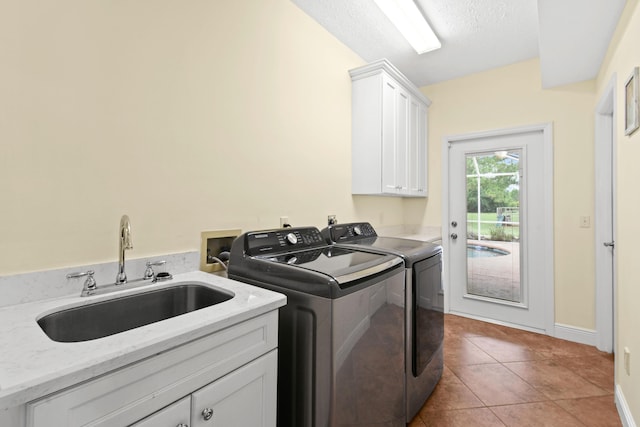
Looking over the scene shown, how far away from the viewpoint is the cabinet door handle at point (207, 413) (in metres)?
0.85

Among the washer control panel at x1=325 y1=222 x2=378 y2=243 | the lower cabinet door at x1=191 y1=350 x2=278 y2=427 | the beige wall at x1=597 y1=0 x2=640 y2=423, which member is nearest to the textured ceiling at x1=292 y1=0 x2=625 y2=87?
the beige wall at x1=597 y1=0 x2=640 y2=423

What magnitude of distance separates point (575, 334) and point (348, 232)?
2.37 meters

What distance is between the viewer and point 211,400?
87cm

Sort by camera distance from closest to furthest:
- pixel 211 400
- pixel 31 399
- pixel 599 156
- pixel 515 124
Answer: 1. pixel 31 399
2. pixel 211 400
3. pixel 599 156
4. pixel 515 124

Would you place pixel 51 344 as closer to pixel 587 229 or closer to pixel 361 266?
pixel 361 266

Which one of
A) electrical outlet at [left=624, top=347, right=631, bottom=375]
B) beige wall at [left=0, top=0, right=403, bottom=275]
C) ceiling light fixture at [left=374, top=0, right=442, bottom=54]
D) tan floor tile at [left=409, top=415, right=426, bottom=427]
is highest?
ceiling light fixture at [left=374, top=0, right=442, bottom=54]

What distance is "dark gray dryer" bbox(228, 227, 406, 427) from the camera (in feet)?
3.79

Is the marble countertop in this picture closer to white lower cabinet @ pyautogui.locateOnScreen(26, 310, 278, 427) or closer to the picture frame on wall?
white lower cabinet @ pyautogui.locateOnScreen(26, 310, 278, 427)

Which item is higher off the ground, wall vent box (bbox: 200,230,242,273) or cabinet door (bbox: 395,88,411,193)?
cabinet door (bbox: 395,88,411,193)

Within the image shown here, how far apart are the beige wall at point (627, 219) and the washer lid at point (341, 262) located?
1.18 metres

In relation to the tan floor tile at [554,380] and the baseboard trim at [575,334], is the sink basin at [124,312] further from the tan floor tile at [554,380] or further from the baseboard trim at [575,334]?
the baseboard trim at [575,334]

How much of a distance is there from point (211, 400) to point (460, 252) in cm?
309

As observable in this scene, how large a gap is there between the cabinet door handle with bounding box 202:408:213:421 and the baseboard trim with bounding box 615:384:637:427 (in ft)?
6.62

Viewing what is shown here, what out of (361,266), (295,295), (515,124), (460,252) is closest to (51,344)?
(295,295)
